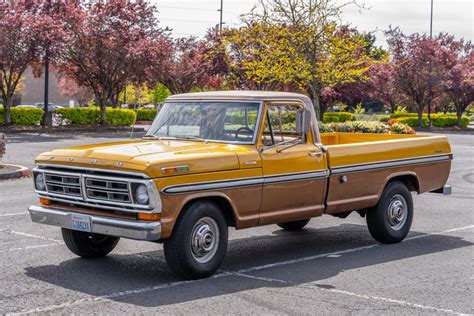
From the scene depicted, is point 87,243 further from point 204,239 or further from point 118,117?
point 118,117

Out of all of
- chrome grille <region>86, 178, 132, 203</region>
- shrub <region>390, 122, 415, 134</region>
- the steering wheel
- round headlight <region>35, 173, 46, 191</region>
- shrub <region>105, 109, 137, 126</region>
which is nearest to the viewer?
chrome grille <region>86, 178, 132, 203</region>

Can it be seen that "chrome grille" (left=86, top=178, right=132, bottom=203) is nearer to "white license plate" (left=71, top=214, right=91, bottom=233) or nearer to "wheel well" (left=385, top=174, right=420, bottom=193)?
"white license plate" (left=71, top=214, right=91, bottom=233)

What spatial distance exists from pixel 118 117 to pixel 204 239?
37.3 m

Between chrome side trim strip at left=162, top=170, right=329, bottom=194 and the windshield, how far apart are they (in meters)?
0.48

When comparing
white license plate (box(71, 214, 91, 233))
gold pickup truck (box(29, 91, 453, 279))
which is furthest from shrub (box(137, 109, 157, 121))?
white license plate (box(71, 214, 91, 233))

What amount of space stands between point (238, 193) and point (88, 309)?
217cm

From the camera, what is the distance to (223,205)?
26.7 ft

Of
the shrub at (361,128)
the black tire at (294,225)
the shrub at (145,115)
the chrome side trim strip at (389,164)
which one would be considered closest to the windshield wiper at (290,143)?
the chrome side trim strip at (389,164)

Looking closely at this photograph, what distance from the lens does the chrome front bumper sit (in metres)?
7.23

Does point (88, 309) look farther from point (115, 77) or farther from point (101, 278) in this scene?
point (115, 77)

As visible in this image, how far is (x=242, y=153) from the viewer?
8.16 m

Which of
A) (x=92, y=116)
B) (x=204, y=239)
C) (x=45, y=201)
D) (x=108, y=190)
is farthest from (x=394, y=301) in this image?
(x=92, y=116)

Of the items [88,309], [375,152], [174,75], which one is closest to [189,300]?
[88,309]

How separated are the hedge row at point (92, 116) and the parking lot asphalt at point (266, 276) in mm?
30822
